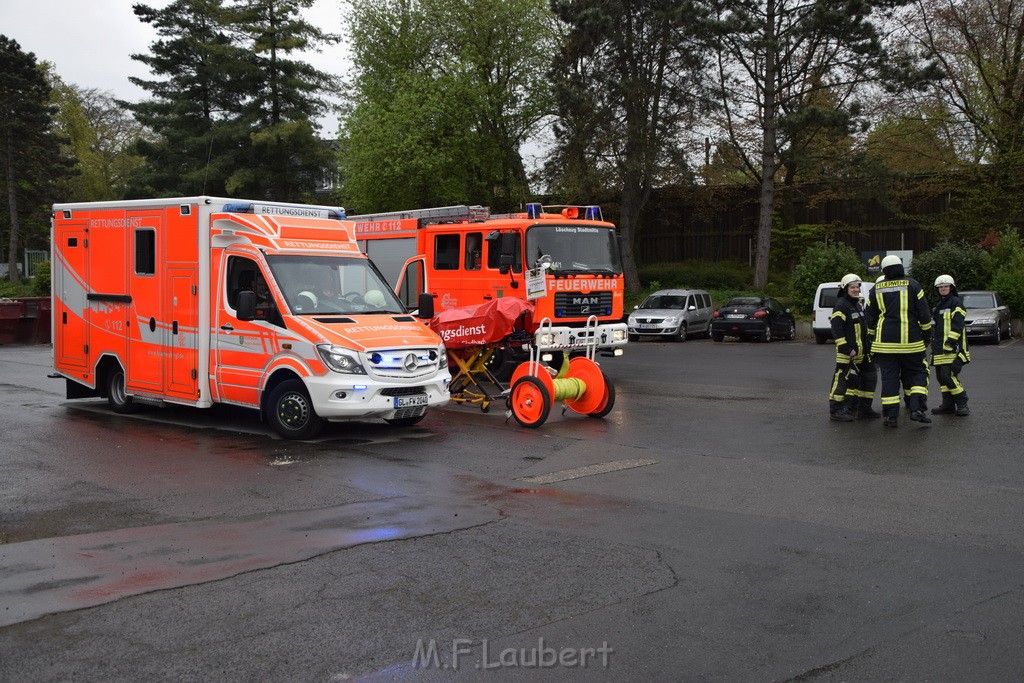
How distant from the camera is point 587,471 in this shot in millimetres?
10086

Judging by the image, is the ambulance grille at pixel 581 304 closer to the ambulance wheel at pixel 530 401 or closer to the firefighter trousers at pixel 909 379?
the ambulance wheel at pixel 530 401

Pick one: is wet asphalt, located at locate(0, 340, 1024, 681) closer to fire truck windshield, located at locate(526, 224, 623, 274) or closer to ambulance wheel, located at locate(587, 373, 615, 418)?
ambulance wheel, located at locate(587, 373, 615, 418)

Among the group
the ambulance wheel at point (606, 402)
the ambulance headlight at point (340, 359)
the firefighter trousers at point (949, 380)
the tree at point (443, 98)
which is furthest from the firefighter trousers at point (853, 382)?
the tree at point (443, 98)

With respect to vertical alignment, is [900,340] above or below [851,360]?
above

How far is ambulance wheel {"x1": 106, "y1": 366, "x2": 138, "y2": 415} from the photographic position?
14.3 meters

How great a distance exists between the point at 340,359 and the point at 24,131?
2026 inches

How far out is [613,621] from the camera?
5.59m

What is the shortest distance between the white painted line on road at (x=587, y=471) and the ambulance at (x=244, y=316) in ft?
8.59

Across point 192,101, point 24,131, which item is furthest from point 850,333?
point 24,131

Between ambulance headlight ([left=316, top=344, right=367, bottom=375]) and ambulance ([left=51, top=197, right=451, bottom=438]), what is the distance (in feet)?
0.04

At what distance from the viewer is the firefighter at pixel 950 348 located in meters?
13.6

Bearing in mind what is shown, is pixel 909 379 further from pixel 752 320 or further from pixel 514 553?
pixel 752 320

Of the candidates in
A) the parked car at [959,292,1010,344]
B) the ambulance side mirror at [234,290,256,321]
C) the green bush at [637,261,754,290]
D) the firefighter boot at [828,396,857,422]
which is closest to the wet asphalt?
the firefighter boot at [828,396,857,422]

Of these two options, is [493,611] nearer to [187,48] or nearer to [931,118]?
[931,118]
